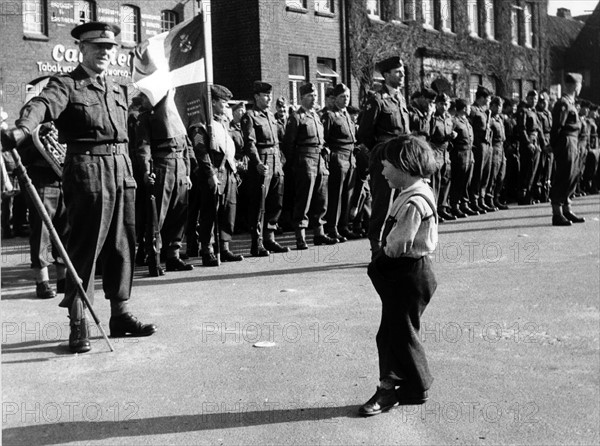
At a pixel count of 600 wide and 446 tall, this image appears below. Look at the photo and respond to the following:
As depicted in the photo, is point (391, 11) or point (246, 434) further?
point (391, 11)

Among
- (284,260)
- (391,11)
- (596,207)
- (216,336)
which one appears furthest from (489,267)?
(391,11)

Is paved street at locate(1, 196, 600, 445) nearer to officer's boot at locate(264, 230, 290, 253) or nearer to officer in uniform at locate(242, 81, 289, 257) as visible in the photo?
officer in uniform at locate(242, 81, 289, 257)

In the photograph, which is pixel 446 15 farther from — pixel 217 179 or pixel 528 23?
pixel 217 179

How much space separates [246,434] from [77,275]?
2420 mm

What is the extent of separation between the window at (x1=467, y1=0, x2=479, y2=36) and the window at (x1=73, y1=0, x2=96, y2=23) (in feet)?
62.9

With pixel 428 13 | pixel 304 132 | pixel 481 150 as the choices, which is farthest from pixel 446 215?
pixel 428 13

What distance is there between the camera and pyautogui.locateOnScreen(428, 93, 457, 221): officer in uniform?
14.4m

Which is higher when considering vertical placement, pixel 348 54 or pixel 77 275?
pixel 348 54

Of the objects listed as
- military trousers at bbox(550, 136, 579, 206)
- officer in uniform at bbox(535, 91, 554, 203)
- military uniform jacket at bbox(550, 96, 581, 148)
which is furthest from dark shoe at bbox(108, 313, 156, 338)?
officer in uniform at bbox(535, 91, 554, 203)

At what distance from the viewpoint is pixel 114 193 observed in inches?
255

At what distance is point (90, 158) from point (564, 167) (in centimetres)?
955

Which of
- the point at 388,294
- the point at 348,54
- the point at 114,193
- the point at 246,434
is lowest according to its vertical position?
the point at 246,434

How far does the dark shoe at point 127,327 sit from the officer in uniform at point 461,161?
414 inches

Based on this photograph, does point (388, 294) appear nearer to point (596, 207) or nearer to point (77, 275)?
point (77, 275)
